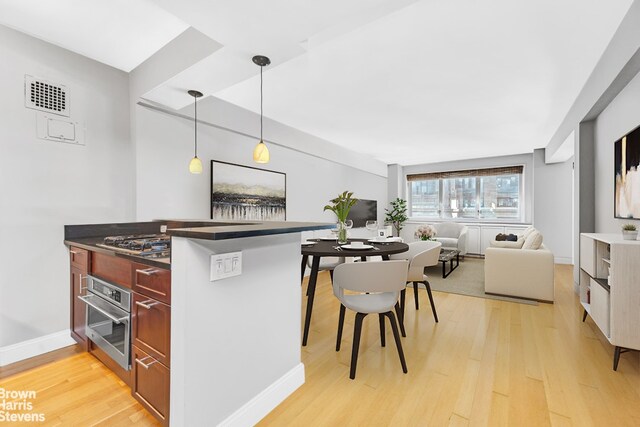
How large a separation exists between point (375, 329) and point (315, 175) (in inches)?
127

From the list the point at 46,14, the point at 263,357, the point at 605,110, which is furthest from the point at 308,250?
the point at 605,110

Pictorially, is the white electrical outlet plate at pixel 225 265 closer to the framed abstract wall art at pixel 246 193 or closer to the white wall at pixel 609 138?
the framed abstract wall art at pixel 246 193

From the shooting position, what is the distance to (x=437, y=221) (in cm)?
803

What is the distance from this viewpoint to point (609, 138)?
313cm

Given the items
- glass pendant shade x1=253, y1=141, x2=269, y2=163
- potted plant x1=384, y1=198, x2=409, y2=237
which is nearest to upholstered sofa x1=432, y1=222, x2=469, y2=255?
potted plant x1=384, y1=198, x2=409, y2=237

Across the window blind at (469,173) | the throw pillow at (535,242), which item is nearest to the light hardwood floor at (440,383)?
the throw pillow at (535,242)

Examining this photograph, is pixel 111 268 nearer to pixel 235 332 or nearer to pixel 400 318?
pixel 235 332

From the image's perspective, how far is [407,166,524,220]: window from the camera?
7180mm

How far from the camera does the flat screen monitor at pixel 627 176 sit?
242 cm

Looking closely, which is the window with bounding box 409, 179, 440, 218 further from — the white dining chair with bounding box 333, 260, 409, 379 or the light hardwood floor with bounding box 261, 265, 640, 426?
the white dining chair with bounding box 333, 260, 409, 379

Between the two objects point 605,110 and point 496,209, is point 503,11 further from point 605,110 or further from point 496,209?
point 496,209

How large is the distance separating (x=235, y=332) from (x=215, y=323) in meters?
0.15

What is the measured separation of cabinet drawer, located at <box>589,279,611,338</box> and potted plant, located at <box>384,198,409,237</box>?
18.2 feet

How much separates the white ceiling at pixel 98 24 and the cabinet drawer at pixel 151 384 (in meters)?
2.23
